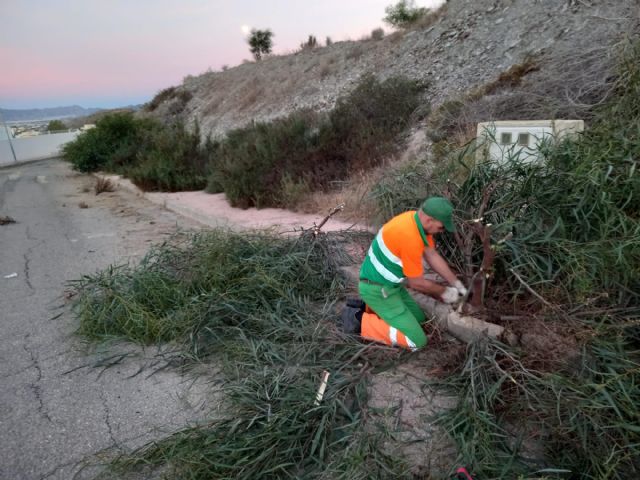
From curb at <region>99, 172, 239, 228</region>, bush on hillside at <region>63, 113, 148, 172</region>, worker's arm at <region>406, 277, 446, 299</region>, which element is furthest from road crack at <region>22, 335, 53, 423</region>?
bush on hillside at <region>63, 113, 148, 172</region>

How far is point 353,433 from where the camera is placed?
259cm

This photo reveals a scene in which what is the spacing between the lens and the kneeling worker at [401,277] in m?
2.99

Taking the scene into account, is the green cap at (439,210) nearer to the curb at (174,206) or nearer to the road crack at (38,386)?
the road crack at (38,386)

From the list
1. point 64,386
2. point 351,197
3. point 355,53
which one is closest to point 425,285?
point 64,386

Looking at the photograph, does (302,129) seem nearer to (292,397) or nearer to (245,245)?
(245,245)

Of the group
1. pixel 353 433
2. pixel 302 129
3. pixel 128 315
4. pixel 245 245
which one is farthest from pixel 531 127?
pixel 302 129

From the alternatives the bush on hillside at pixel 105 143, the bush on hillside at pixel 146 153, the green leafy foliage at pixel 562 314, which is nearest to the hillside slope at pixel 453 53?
the bush on hillside at pixel 105 143

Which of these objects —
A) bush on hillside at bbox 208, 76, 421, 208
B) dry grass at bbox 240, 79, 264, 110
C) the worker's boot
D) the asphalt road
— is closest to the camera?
the asphalt road

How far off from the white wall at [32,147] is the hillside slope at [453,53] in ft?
39.6

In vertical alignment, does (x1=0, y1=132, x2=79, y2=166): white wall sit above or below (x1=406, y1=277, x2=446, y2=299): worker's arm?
below

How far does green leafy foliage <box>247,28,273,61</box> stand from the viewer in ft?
112

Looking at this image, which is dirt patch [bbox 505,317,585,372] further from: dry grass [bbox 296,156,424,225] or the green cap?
dry grass [bbox 296,156,424,225]

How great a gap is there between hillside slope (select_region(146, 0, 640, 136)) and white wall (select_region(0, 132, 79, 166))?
12.1m

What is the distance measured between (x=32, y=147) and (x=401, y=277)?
111ft
